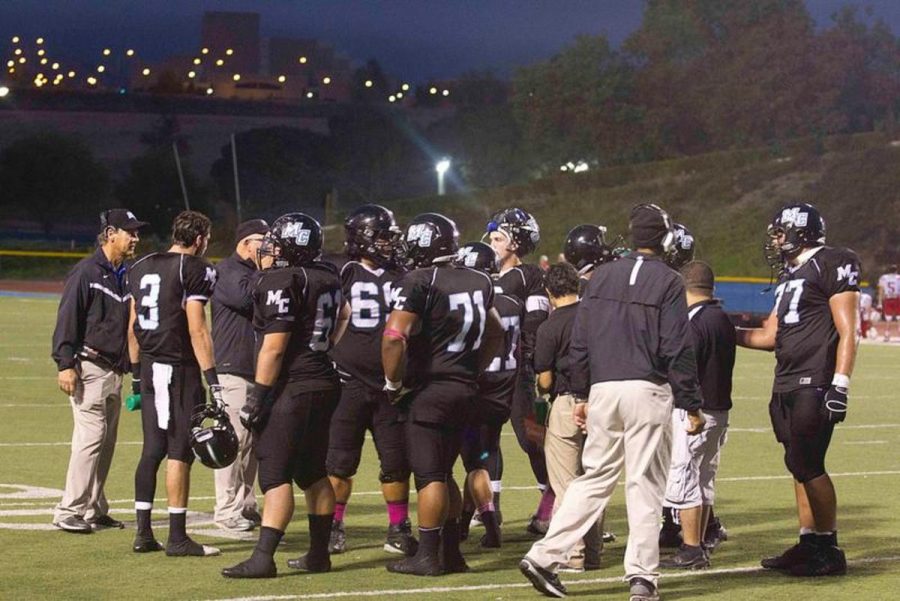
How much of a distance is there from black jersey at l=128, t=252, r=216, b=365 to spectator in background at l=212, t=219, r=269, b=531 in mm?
625

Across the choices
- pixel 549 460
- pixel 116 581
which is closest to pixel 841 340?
pixel 549 460

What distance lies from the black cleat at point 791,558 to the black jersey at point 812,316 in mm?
894

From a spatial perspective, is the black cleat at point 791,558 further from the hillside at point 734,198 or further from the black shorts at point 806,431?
the hillside at point 734,198

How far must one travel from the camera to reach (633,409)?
7922 mm

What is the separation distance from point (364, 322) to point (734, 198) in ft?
205

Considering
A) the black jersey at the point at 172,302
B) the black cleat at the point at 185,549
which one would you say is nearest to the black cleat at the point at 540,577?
the black cleat at the point at 185,549

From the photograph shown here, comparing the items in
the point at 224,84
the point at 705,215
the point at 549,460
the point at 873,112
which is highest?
the point at 224,84

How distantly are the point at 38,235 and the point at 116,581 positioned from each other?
9711 centimetres

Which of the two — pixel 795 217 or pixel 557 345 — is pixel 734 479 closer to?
pixel 557 345

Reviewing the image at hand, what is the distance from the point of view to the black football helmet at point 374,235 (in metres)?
9.32

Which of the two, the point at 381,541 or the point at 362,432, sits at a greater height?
the point at 362,432

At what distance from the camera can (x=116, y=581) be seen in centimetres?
844

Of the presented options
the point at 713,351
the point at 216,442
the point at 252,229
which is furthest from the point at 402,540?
the point at 252,229

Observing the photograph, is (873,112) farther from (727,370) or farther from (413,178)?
(727,370)
